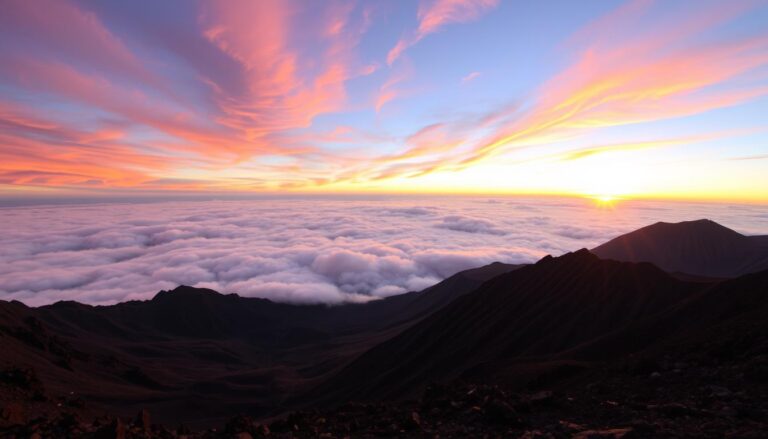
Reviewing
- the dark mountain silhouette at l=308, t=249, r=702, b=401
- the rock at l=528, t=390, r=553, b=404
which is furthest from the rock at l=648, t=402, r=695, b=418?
the dark mountain silhouette at l=308, t=249, r=702, b=401

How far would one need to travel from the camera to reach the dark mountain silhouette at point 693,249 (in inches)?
3999

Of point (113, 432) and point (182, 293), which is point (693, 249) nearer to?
point (113, 432)

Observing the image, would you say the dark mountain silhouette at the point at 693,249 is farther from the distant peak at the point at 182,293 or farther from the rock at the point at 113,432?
the distant peak at the point at 182,293

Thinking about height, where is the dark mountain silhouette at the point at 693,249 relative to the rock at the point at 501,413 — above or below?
below

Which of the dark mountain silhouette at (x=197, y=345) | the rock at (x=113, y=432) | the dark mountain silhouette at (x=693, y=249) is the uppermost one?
the rock at (x=113, y=432)

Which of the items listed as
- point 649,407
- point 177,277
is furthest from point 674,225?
point 177,277

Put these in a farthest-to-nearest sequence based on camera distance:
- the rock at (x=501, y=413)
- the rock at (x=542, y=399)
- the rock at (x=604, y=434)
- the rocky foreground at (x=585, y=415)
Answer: the rock at (x=542, y=399) → the rock at (x=501, y=413) → the rocky foreground at (x=585, y=415) → the rock at (x=604, y=434)

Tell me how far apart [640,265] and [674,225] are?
325ft

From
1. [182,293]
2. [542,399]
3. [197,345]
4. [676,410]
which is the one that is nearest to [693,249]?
[542,399]

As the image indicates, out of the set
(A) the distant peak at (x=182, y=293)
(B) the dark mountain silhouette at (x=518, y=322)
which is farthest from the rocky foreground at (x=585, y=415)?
(A) the distant peak at (x=182, y=293)

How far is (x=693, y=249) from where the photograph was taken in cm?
10962

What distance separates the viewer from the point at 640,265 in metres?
44.3

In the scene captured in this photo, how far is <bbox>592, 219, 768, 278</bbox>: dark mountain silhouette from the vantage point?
101562 mm

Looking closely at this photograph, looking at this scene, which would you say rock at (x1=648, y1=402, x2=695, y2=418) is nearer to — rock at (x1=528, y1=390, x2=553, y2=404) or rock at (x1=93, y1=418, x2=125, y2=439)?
rock at (x1=528, y1=390, x2=553, y2=404)
